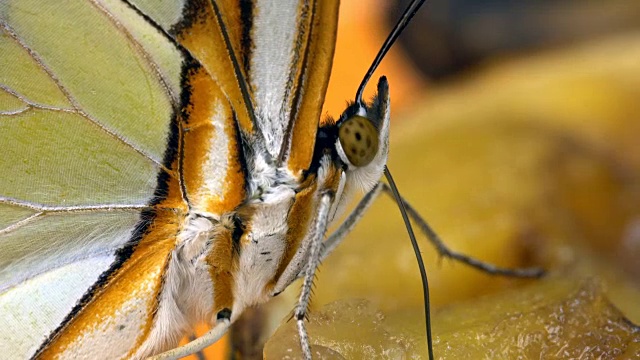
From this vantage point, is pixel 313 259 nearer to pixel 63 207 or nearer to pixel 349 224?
pixel 349 224

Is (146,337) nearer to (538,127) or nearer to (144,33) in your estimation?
(144,33)

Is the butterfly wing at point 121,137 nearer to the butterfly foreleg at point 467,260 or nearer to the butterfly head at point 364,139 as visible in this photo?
the butterfly head at point 364,139

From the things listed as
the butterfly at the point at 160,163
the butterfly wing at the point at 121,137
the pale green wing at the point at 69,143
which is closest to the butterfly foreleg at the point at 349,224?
the butterfly at the point at 160,163

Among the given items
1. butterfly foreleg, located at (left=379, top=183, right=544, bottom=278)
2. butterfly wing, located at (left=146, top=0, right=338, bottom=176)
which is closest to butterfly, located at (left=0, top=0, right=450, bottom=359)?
butterfly wing, located at (left=146, top=0, right=338, bottom=176)

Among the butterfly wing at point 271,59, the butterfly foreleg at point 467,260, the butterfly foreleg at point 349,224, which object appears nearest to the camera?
the butterfly wing at point 271,59

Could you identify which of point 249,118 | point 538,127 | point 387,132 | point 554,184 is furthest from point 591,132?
point 249,118

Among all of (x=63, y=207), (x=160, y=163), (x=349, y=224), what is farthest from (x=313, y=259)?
(x=63, y=207)

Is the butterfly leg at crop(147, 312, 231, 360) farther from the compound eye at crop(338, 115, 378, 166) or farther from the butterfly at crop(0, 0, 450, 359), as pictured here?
the compound eye at crop(338, 115, 378, 166)

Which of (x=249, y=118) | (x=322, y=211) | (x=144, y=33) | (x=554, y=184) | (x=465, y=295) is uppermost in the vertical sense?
(x=144, y=33)
